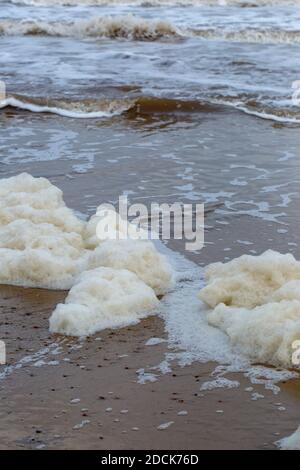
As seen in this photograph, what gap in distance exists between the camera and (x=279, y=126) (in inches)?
364

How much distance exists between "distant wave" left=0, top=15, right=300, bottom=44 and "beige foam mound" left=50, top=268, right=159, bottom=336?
1238 cm

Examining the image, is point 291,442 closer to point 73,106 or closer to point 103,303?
point 103,303

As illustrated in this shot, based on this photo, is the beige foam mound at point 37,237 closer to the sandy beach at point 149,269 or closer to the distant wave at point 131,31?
the sandy beach at point 149,269

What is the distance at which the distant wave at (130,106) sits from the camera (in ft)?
33.1

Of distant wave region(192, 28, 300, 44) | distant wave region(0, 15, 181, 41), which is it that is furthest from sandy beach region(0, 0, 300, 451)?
distant wave region(0, 15, 181, 41)

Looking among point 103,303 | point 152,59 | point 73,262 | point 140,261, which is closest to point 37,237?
point 73,262

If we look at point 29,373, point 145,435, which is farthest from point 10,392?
point 145,435

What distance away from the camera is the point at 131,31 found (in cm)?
1734

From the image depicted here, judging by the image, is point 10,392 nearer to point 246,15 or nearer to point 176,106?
point 176,106

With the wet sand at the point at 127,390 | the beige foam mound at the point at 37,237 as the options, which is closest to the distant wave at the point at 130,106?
the wet sand at the point at 127,390

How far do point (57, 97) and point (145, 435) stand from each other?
8.24 m

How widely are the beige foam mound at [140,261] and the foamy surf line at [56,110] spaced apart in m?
5.39

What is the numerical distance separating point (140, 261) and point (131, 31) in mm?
13441

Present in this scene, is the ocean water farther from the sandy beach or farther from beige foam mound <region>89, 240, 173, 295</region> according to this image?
beige foam mound <region>89, 240, 173, 295</region>
